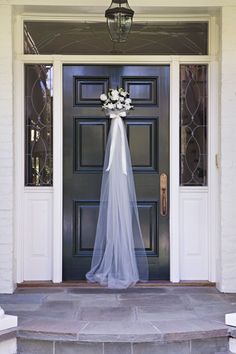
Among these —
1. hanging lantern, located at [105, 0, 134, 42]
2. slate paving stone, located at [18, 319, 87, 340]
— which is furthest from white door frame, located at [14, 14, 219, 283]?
slate paving stone, located at [18, 319, 87, 340]

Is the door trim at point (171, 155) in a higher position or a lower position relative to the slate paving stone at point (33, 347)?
higher

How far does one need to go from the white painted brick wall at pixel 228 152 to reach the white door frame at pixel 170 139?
19 cm

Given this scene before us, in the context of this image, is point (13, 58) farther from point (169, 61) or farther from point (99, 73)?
point (169, 61)

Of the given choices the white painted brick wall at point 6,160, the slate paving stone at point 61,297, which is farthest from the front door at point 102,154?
the white painted brick wall at point 6,160

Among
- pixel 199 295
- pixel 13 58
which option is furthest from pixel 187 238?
pixel 13 58

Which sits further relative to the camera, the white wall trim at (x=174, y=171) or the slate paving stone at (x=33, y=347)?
the white wall trim at (x=174, y=171)

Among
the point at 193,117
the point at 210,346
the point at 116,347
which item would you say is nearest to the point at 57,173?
the point at 193,117

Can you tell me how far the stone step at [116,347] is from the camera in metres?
3.24

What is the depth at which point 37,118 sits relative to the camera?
4.62 metres

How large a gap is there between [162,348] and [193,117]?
7.18 feet

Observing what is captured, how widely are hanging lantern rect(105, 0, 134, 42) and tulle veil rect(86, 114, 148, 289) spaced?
822 mm

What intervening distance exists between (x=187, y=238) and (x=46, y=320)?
5.45ft

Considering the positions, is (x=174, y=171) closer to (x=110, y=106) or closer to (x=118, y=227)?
(x=118, y=227)

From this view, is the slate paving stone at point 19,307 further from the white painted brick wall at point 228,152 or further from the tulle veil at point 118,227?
the white painted brick wall at point 228,152
